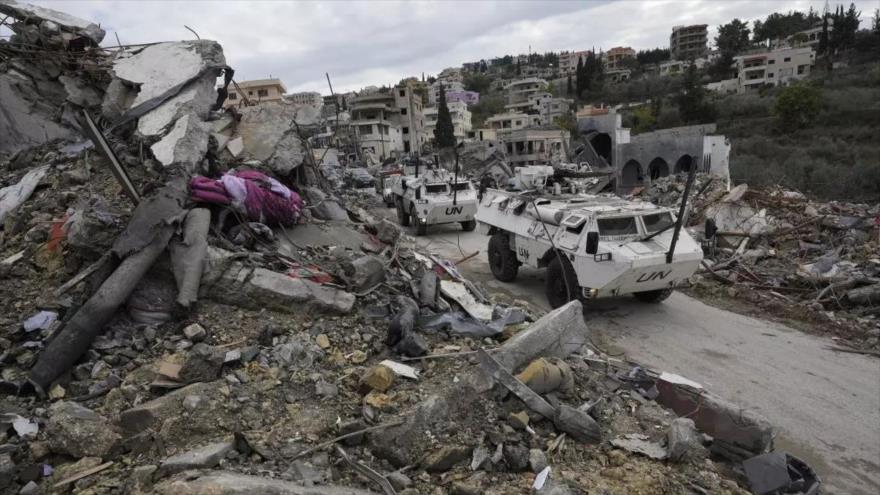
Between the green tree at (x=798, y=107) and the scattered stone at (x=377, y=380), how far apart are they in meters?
43.1

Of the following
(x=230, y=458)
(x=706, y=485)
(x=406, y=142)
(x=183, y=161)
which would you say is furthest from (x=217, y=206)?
(x=406, y=142)

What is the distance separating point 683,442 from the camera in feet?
12.7

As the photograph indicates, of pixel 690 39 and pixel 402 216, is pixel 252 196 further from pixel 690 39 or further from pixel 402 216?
pixel 690 39

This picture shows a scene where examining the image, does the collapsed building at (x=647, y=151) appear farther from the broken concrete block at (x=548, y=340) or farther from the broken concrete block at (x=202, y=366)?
the broken concrete block at (x=202, y=366)

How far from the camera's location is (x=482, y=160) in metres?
30.8

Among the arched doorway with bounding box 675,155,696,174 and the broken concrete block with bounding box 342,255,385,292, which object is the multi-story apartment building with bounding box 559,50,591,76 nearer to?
the arched doorway with bounding box 675,155,696,174

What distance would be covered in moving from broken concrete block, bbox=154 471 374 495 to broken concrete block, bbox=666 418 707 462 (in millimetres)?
2314

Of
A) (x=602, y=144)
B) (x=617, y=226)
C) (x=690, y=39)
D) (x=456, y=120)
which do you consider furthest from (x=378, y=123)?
(x=690, y=39)

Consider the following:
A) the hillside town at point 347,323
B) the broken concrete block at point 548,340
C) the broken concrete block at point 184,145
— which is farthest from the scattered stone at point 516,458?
the broken concrete block at point 184,145

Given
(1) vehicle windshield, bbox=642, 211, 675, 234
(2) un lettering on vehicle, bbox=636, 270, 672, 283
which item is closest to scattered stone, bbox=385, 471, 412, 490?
(2) un lettering on vehicle, bbox=636, 270, 672, 283

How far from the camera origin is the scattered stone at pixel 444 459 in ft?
11.4

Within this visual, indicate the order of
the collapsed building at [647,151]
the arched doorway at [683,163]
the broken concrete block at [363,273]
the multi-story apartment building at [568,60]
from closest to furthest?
the broken concrete block at [363,273]
the collapsed building at [647,151]
the arched doorway at [683,163]
the multi-story apartment building at [568,60]

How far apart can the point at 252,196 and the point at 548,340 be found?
3685mm

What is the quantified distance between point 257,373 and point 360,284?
1.62 m
